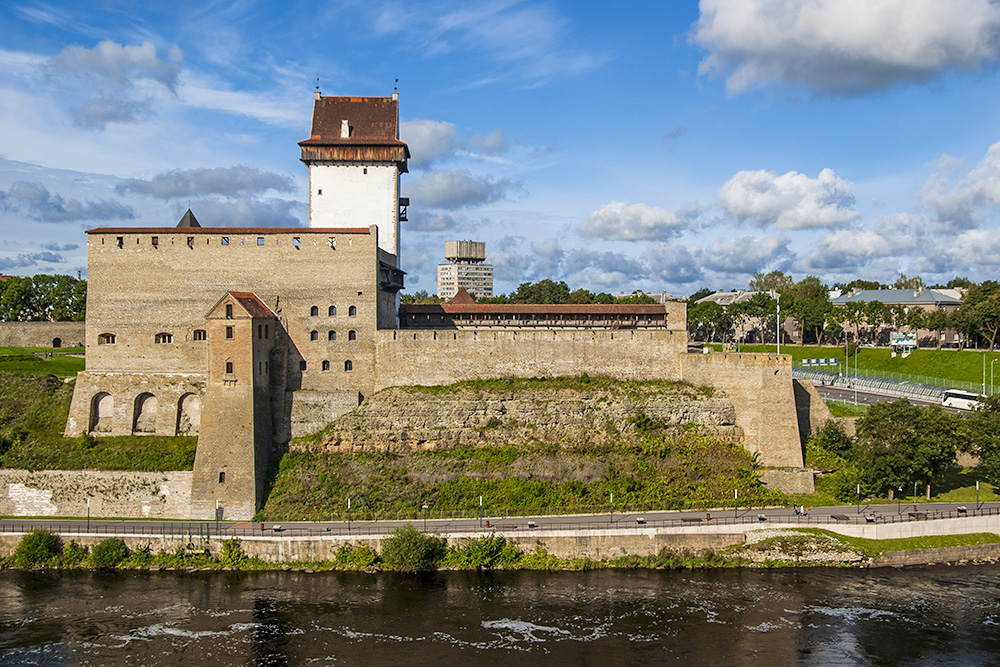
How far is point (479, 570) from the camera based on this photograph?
1266 inches

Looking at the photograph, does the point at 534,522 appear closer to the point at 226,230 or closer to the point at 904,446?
the point at 904,446

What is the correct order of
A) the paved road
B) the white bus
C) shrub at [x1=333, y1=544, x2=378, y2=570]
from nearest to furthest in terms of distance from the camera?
1. shrub at [x1=333, y1=544, x2=378, y2=570]
2. the paved road
3. the white bus

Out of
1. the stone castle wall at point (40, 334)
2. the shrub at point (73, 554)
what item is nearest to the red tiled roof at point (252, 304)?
the shrub at point (73, 554)

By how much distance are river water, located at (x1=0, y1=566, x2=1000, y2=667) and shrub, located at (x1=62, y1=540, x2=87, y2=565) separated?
76 centimetres

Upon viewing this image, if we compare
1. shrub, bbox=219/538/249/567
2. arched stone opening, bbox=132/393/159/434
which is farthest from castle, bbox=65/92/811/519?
shrub, bbox=219/538/249/567

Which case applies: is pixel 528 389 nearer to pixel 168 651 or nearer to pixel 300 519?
pixel 300 519

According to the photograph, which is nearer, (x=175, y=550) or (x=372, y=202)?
(x=175, y=550)

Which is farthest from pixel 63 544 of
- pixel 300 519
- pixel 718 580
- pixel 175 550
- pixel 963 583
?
pixel 963 583

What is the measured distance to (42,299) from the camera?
66062mm

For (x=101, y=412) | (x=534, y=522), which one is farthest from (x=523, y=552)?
(x=101, y=412)

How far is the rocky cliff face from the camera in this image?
126ft

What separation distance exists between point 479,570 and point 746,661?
473 inches

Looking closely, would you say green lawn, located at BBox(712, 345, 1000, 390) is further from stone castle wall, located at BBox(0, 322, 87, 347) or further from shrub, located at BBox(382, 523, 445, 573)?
stone castle wall, located at BBox(0, 322, 87, 347)

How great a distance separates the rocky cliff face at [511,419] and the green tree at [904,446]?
6438 millimetres
